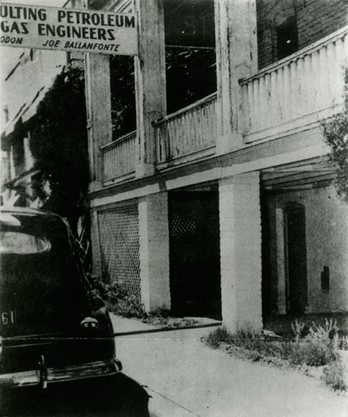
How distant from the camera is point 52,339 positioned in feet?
16.7

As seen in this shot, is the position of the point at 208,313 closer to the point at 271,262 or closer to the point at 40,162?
the point at 271,262

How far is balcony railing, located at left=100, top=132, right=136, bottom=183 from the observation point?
1142 centimetres

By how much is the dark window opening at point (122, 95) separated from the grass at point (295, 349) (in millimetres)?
6287

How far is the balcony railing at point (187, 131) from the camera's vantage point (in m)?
8.63

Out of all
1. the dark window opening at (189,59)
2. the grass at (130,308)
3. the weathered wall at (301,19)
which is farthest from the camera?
the dark window opening at (189,59)

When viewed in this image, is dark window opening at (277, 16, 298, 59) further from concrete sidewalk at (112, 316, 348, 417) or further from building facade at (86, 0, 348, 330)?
concrete sidewalk at (112, 316, 348, 417)

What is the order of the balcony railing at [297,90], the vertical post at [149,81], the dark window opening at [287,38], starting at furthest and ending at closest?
1. the dark window opening at [287,38]
2. the vertical post at [149,81]
3. the balcony railing at [297,90]

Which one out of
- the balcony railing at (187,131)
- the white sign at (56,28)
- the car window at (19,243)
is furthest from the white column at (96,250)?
the car window at (19,243)

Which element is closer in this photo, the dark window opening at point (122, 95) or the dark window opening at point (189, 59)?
the dark window opening at point (189, 59)

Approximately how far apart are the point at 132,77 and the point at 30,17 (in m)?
5.67

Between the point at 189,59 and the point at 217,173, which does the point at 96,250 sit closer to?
the point at 217,173

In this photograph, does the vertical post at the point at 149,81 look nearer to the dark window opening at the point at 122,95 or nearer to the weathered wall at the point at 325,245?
the dark window opening at the point at 122,95

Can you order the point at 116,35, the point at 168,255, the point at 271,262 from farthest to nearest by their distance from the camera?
the point at 271,262
the point at 168,255
the point at 116,35

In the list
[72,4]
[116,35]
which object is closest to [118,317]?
[116,35]
